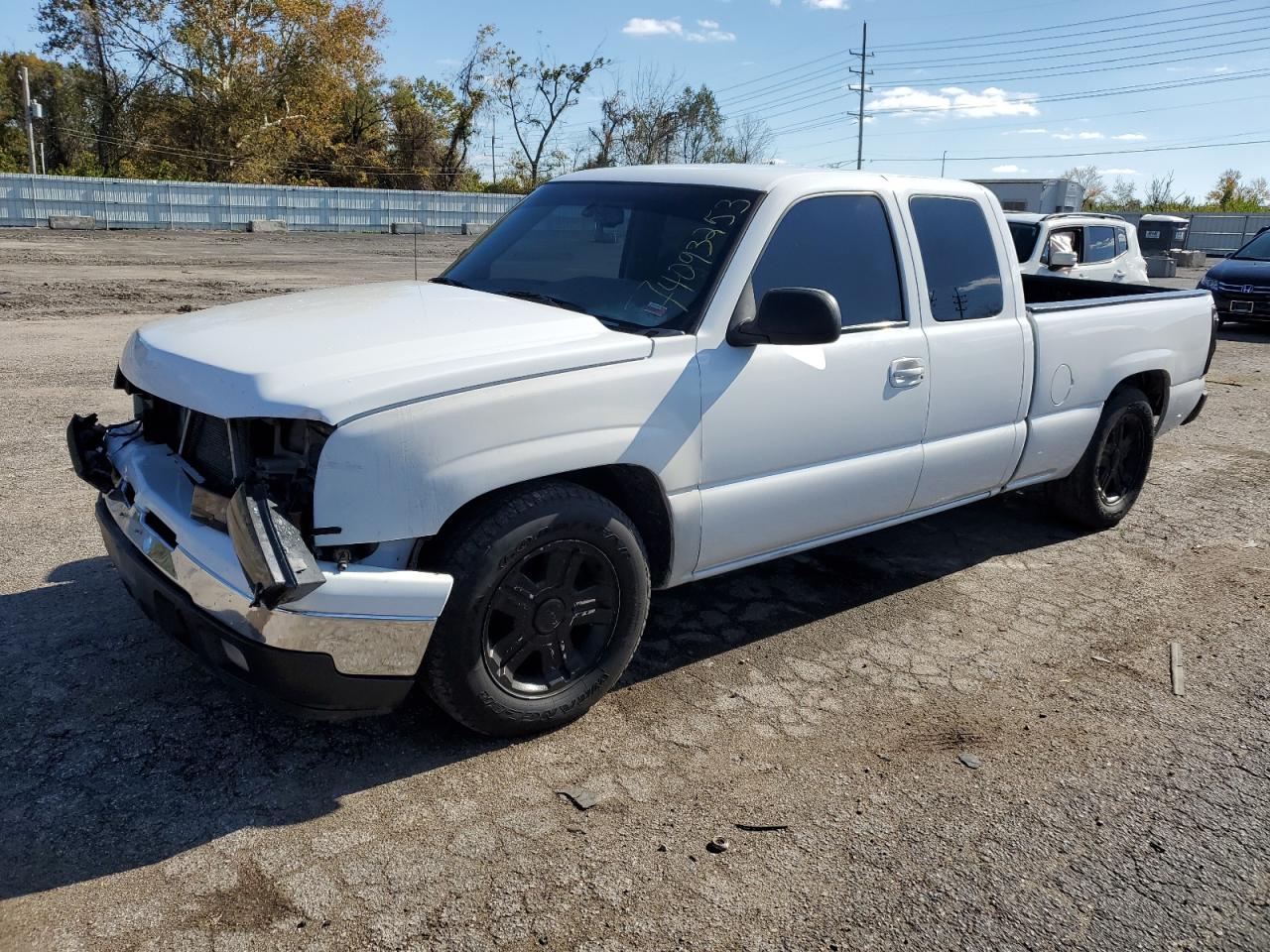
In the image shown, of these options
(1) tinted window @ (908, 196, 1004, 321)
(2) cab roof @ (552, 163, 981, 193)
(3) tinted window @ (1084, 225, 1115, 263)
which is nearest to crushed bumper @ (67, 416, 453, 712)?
(2) cab roof @ (552, 163, 981, 193)

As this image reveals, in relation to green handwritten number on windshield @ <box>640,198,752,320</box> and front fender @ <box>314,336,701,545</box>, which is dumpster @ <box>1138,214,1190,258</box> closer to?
green handwritten number on windshield @ <box>640,198,752,320</box>

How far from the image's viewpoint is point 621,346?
10.8ft

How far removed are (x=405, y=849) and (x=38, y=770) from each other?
1.21 metres

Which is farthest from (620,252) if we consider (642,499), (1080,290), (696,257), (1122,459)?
(1080,290)

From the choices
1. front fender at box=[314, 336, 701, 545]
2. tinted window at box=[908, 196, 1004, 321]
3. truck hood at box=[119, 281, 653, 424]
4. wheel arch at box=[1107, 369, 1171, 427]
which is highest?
tinted window at box=[908, 196, 1004, 321]

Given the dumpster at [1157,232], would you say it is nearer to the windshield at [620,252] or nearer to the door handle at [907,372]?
the door handle at [907,372]

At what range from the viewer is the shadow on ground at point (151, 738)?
2.81 metres

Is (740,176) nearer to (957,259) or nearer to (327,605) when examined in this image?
(957,259)

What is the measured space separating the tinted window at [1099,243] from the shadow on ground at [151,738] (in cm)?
976

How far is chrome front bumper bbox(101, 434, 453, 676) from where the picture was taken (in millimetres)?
2760

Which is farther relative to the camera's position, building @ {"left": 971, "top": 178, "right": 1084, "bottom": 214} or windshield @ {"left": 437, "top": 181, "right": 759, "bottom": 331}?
building @ {"left": 971, "top": 178, "right": 1084, "bottom": 214}

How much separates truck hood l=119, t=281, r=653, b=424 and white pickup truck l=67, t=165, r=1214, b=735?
0.04 ft

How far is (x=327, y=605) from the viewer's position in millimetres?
2766

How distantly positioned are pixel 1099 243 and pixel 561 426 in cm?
1177
